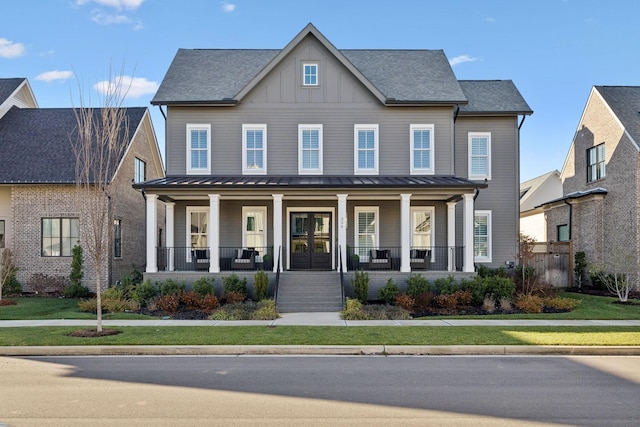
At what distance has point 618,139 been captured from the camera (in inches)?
872

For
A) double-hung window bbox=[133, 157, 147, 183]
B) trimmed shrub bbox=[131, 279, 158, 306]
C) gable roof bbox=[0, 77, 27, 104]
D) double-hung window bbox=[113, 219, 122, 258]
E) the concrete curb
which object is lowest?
the concrete curb

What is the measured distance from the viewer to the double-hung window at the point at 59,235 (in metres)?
21.1

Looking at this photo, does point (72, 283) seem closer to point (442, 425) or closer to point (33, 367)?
point (33, 367)

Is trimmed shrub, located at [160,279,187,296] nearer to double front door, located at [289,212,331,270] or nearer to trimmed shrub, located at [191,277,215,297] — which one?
trimmed shrub, located at [191,277,215,297]

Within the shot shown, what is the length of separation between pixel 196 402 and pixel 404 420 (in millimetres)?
2835

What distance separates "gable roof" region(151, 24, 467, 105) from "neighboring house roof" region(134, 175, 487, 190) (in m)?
3.15

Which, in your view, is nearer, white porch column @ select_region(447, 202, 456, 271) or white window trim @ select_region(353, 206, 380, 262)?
white porch column @ select_region(447, 202, 456, 271)

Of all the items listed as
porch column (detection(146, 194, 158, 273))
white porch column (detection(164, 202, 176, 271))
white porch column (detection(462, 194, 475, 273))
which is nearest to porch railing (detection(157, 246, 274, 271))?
white porch column (detection(164, 202, 176, 271))

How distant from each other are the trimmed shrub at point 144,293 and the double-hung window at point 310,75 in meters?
9.91

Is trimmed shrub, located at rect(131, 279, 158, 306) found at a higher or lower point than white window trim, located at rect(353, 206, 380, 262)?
lower

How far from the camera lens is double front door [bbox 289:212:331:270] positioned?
2080cm

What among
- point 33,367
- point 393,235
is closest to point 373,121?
point 393,235

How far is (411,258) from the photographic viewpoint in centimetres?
2019

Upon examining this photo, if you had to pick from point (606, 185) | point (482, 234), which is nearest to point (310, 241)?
point (482, 234)
